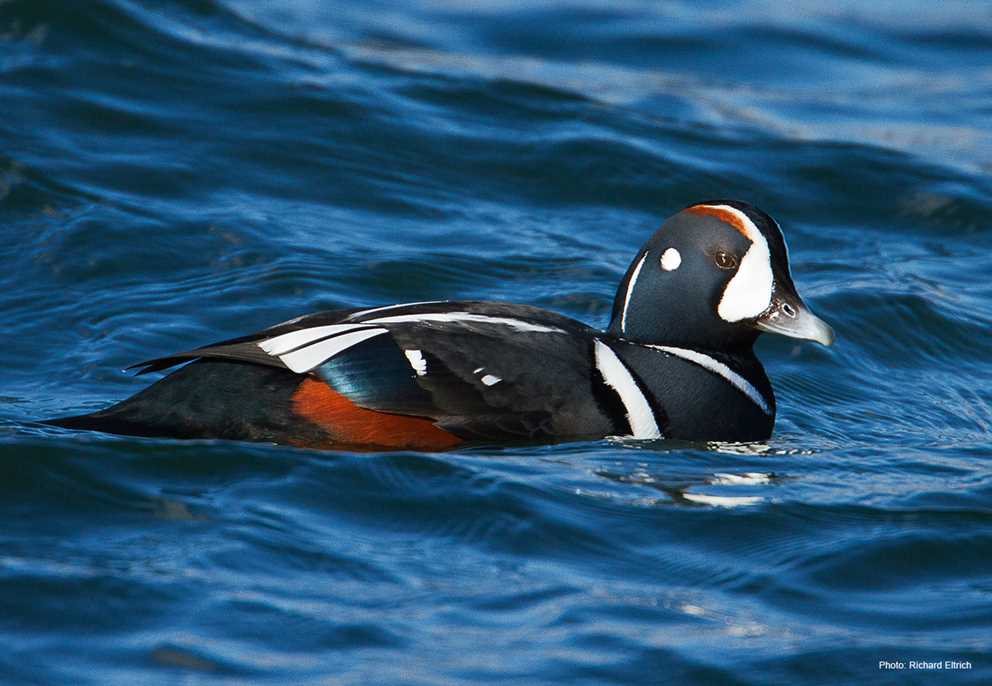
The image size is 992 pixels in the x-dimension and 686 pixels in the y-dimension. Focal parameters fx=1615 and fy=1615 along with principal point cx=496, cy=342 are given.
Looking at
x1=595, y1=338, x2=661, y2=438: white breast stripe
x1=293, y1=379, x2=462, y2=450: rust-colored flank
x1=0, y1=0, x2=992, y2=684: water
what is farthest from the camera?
x1=595, y1=338, x2=661, y2=438: white breast stripe

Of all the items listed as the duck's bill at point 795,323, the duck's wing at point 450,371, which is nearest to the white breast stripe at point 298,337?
the duck's wing at point 450,371

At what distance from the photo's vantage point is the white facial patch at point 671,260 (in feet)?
22.4

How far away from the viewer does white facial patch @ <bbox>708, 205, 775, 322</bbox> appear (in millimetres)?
6754

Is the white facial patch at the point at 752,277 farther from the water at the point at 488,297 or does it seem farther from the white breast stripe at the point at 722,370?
the water at the point at 488,297

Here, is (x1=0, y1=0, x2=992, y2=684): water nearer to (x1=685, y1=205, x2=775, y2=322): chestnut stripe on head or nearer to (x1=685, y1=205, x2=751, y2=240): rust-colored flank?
(x1=685, y1=205, x2=775, y2=322): chestnut stripe on head

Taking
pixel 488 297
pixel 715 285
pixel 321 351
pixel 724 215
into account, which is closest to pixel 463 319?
pixel 321 351

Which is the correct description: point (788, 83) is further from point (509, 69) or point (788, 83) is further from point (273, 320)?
point (273, 320)

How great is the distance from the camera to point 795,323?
267 inches

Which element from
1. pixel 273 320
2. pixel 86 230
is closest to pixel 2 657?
pixel 273 320

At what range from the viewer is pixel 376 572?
5.32 metres

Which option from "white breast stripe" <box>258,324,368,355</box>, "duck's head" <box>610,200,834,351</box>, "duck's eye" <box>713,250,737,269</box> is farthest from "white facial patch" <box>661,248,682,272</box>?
"white breast stripe" <box>258,324,368,355</box>

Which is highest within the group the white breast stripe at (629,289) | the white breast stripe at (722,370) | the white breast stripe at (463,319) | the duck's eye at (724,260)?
the duck's eye at (724,260)

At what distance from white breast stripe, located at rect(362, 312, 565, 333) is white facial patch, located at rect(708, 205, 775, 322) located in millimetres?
814

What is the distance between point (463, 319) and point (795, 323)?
1426mm
